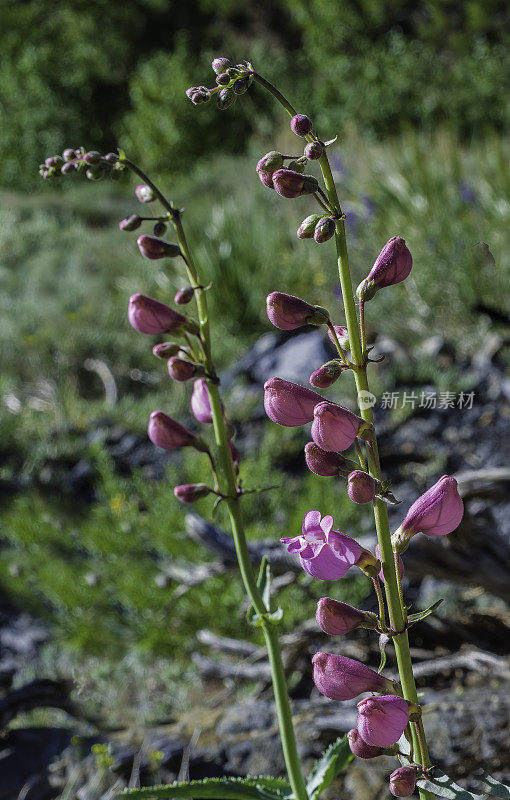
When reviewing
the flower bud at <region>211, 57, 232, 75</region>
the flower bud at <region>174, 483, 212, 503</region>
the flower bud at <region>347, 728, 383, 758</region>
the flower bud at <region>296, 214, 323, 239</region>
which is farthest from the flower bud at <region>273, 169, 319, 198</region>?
the flower bud at <region>347, 728, 383, 758</region>

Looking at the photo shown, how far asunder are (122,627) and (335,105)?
11511 mm

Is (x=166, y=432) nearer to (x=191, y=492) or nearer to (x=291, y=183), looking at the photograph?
(x=191, y=492)

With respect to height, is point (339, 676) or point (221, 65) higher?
point (221, 65)

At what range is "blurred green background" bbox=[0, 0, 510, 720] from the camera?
9.83ft

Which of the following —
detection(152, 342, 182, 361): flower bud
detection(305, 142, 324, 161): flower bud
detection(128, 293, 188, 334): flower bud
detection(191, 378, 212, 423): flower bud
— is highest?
detection(128, 293, 188, 334): flower bud

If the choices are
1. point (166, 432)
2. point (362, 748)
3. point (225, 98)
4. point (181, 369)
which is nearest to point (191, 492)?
point (166, 432)

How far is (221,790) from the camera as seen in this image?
105 centimetres

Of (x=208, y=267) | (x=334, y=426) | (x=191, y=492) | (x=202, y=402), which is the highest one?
(x=208, y=267)

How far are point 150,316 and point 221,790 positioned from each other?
2.16ft

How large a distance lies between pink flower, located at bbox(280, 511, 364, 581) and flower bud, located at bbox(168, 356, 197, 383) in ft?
1.01

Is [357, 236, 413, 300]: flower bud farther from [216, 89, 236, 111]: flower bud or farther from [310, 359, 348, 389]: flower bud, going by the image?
[216, 89, 236, 111]: flower bud

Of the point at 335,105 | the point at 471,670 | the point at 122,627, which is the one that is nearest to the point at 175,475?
the point at 122,627

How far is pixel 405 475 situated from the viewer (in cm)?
333

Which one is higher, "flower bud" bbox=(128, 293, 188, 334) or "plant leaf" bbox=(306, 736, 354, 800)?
"flower bud" bbox=(128, 293, 188, 334)
